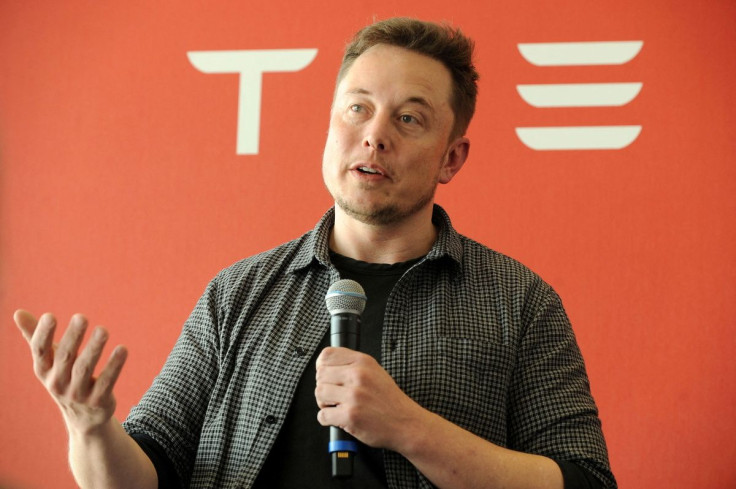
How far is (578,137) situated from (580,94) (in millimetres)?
138

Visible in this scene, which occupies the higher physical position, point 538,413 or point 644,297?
point 644,297

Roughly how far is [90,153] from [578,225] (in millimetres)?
1681

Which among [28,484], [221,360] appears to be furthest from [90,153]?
[221,360]

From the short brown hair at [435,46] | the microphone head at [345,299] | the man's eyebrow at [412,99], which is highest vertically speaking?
the short brown hair at [435,46]

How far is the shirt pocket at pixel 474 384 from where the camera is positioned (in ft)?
4.78

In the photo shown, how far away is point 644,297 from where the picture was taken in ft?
7.86

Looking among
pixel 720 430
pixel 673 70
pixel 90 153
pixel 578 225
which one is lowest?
pixel 720 430

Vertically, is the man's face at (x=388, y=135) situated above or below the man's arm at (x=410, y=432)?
→ above

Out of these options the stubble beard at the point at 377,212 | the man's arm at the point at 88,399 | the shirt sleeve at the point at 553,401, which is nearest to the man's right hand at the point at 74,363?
the man's arm at the point at 88,399

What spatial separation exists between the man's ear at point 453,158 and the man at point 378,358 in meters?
0.01

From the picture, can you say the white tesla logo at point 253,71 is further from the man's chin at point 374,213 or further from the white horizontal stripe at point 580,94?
the man's chin at point 374,213

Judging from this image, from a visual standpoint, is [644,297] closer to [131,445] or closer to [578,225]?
[578,225]

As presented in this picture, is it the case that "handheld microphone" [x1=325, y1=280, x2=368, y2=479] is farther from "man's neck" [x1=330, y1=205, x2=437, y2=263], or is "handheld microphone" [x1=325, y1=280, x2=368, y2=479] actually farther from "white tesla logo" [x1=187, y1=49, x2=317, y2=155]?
"white tesla logo" [x1=187, y1=49, x2=317, y2=155]

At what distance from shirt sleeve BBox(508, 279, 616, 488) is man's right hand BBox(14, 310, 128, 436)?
2.42 ft
